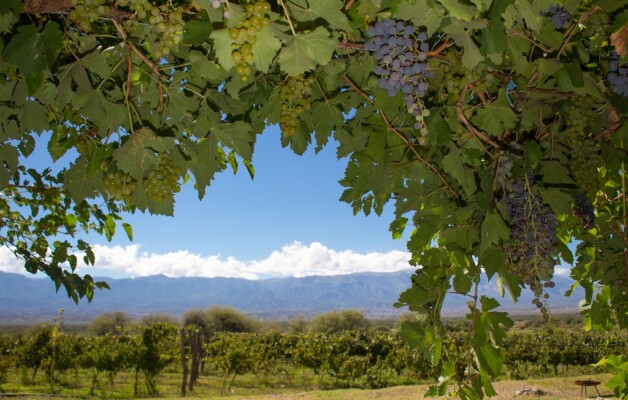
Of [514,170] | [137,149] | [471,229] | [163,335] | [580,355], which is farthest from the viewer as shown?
[580,355]

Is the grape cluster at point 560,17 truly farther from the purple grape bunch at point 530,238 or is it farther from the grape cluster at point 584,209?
the grape cluster at point 584,209

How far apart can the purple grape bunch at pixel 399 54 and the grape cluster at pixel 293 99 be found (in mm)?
409

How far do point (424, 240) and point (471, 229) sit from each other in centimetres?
35

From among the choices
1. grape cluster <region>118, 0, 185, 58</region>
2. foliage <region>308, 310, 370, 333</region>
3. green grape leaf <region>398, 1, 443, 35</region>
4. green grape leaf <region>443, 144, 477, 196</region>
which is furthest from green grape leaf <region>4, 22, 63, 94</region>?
foliage <region>308, 310, 370, 333</region>

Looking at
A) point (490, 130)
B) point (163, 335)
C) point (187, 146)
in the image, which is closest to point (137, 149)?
point (187, 146)

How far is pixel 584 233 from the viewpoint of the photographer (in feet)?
10.3

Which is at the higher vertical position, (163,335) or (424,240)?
(424,240)

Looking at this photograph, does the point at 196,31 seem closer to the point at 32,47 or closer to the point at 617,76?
the point at 32,47

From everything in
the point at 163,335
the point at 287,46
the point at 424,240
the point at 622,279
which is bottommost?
the point at 163,335

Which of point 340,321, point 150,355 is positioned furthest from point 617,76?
point 340,321

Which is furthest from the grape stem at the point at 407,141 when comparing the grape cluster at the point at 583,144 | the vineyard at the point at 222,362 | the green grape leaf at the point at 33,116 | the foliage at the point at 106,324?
the foliage at the point at 106,324

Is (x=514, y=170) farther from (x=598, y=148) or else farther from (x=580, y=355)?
(x=580, y=355)

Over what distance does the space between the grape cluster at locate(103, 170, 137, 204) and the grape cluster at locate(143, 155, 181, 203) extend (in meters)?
0.06

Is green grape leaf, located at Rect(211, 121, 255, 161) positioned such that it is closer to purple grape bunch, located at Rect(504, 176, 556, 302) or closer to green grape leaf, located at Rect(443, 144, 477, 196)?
green grape leaf, located at Rect(443, 144, 477, 196)
